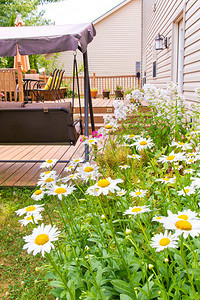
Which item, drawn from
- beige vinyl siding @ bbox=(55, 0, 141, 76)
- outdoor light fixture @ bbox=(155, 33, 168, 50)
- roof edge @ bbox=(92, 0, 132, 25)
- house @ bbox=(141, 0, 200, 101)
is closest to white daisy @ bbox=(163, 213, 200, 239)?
house @ bbox=(141, 0, 200, 101)

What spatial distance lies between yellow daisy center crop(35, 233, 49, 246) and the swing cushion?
9.47ft

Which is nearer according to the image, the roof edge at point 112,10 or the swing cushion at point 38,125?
the swing cushion at point 38,125

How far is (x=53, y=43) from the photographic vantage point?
3631 mm

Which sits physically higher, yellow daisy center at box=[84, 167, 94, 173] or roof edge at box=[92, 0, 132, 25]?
roof edge at box=[92, 0, 132, 25]

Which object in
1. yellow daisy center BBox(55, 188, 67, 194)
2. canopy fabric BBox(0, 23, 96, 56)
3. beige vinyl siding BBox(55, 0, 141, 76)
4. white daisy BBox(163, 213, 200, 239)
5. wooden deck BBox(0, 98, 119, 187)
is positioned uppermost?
beige vinyl siding BBox(55, 0, 141, 76)

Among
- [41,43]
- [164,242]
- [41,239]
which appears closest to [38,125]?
[41,43]

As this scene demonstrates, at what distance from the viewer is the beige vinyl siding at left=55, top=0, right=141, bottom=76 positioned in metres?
17.4

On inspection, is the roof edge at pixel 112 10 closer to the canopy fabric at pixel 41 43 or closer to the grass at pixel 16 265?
the canopy fabric at pixel 41 43

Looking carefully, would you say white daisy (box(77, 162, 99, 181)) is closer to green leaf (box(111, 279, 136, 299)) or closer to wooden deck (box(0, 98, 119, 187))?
green leaf (box(111, 279, 136, 299))

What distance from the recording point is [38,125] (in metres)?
3.95

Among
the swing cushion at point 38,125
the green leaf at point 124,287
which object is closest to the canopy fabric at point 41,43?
the swing cushion at point 38,125

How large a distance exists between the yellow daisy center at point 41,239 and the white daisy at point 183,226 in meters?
0.39

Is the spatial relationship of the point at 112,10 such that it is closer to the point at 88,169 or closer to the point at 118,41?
the point at 118,41

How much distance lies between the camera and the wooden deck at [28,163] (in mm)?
3963
